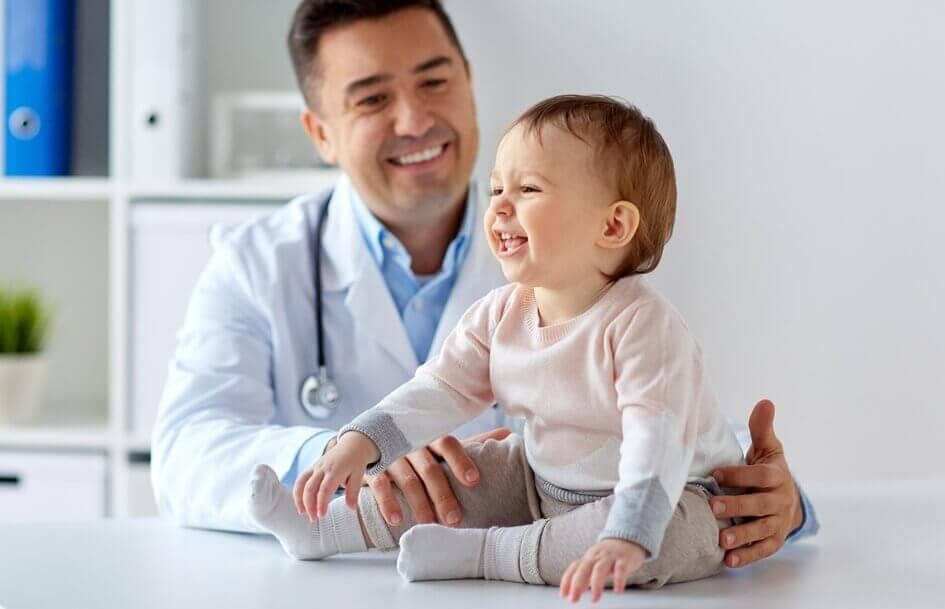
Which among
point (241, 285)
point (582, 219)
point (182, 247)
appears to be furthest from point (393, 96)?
point (582, 219)

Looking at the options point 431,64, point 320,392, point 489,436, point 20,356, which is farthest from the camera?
point 20,356

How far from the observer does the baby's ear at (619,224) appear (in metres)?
0.95

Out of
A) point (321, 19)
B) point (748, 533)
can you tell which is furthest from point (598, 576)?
point (321, 19)

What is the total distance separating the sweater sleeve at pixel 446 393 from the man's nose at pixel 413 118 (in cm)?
75

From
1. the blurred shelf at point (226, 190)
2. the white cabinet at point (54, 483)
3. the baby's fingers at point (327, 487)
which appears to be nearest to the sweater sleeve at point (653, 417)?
the baby's fingers at point (327, 487)

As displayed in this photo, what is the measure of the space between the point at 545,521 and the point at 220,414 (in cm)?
63

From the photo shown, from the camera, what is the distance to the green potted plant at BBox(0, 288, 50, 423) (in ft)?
8.03

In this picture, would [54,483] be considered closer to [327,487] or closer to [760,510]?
[327,487]

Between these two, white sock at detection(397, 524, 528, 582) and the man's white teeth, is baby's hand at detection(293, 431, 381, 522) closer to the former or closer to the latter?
white sock at detection(397, 524, 528, 582)

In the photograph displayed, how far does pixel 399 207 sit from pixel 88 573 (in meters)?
0.91

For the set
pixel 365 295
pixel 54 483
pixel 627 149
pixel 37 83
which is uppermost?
pixel 37 83

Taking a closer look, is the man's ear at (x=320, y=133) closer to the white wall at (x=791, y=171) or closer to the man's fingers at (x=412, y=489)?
the white wall at (x=791, y=171)

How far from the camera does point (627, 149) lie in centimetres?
95

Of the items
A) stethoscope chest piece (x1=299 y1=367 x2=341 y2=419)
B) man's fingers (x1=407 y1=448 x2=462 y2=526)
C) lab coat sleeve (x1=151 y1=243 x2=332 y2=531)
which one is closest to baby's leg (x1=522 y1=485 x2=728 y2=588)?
man's fingers (x1=407 y1=448 x2=462 y2=526)
